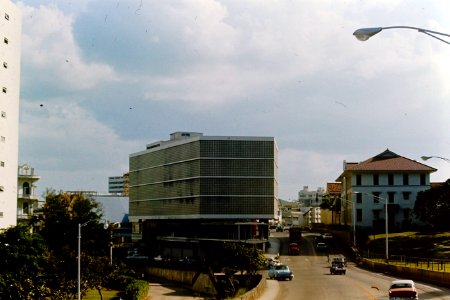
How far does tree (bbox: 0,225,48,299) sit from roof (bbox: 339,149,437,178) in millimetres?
82374

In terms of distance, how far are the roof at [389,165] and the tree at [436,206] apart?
15.3 meters

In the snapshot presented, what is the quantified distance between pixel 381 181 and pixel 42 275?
8667cm

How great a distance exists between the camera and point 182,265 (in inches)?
3568

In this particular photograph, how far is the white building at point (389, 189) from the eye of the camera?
413 feet

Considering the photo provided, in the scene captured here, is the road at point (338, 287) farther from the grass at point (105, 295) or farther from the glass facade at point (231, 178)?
the glass facade at point (231, 178)

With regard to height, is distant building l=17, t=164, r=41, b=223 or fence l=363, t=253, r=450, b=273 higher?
distant building l=17, t=164, r=41, b=223

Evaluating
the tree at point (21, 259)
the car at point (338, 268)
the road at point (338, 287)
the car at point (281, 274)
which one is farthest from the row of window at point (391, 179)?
the tree at point (21, 259)

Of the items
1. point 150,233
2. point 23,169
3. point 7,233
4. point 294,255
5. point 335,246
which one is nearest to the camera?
point 7,233

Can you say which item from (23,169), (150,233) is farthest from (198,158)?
(23,169)

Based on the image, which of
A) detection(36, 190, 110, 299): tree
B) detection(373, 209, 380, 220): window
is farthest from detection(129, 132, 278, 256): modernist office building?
detection(36, 190, 110, 299): tree

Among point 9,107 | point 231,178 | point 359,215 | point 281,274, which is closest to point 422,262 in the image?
point 281,274

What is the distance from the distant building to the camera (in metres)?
101

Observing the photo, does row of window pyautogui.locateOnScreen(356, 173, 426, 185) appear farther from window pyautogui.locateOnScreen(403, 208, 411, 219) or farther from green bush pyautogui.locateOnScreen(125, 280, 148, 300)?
green bush pyautogui.locateOnScreen(125, 280, 148, 300)

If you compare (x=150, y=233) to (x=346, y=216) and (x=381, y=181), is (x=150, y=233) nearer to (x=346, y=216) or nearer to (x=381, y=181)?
(x=346, y=216)
